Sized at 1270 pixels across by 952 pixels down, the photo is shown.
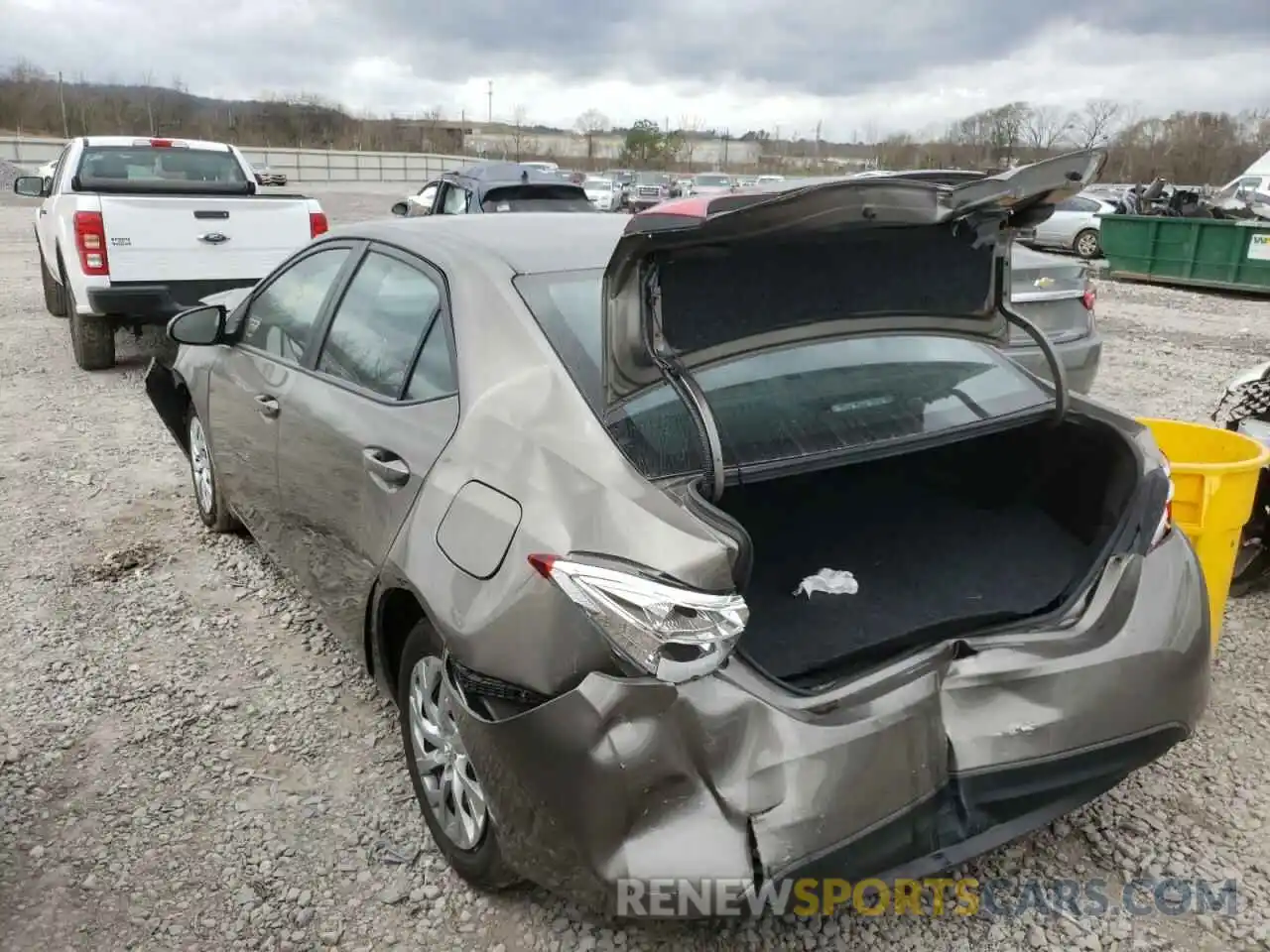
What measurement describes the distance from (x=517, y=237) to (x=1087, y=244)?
1887 cm

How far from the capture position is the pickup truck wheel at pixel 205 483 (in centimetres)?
457

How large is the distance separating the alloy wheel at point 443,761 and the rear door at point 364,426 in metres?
0.36

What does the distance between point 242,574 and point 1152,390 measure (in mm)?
7071

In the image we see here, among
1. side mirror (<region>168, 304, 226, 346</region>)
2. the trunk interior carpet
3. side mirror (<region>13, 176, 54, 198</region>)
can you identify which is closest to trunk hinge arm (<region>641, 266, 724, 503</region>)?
the trunk interior carpet

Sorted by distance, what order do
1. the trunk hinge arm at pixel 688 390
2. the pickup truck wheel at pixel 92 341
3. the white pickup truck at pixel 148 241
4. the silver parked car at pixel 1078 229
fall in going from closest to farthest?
the trunk hinge arm at pixel 688 390 < the white pickup truck at pixel 148 241 < the pickup truck wheel at pixel 92 341 < the silver parked car at pixel 1078 229

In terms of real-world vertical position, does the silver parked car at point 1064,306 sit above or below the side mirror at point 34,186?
below

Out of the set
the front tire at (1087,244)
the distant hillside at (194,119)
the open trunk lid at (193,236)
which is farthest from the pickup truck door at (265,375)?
the distant hillside at (194,119)

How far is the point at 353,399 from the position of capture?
295 cm

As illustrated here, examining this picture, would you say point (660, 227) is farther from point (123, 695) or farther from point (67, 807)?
point (123, 695)

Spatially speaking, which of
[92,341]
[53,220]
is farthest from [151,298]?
[53,220]

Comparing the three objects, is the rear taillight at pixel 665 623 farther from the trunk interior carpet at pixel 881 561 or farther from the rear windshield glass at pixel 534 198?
the rear windshield glass at pixel 534 198

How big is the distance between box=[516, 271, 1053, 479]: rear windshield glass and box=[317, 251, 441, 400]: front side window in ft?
1.35

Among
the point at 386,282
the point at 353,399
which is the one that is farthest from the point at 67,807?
the point at 386,282

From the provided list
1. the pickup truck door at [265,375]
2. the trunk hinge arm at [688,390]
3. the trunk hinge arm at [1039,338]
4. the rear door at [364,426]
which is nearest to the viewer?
the trunk hinge arm at [688,390]
